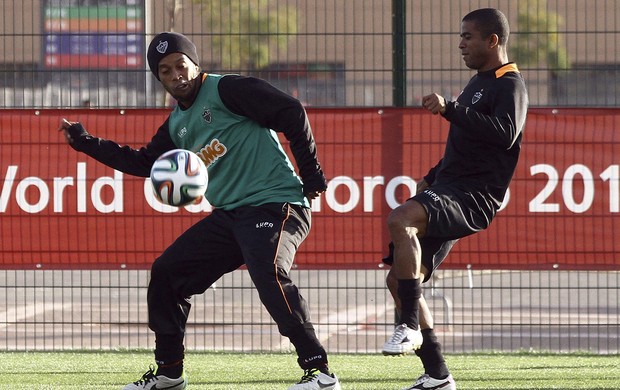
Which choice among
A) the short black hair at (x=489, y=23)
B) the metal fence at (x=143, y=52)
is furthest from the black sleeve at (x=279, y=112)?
the metal fence at (x=143, y=52)

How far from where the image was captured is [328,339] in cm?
1111

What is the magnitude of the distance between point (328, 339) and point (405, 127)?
2292 mm

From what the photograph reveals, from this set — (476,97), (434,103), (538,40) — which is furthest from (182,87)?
(538,40)

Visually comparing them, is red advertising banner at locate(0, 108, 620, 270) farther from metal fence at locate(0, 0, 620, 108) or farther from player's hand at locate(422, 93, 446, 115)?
player's hand at locate(422, 93, 446, 115)

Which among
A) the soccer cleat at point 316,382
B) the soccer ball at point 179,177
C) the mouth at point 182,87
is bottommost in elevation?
the soccer cleat at point 316,382

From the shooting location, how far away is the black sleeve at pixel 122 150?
7.16 meters

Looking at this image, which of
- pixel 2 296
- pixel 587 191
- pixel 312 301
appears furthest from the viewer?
pixel 2 296

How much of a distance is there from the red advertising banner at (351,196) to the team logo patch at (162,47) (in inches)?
131

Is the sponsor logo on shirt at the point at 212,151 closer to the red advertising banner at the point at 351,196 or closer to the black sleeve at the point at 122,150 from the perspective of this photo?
the black sleeve at the point at 122,150

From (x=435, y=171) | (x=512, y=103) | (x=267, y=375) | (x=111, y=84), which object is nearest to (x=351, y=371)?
(x=267, y=375)

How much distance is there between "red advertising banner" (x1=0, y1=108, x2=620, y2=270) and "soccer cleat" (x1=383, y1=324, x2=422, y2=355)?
11.4 ft

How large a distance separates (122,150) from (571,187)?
408 cm

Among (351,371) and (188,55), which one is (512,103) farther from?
(351,371)

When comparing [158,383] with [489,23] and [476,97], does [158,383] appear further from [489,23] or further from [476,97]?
[489,23]
